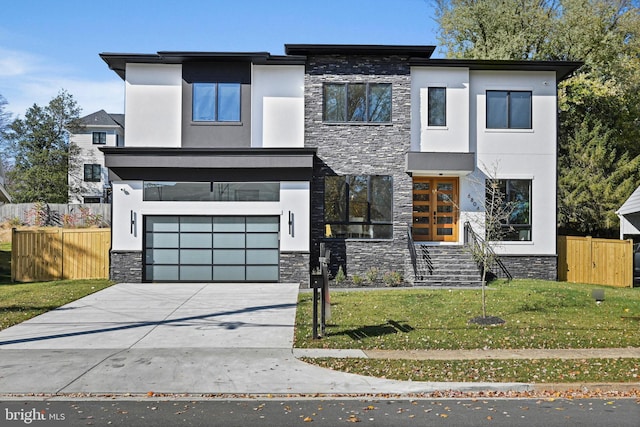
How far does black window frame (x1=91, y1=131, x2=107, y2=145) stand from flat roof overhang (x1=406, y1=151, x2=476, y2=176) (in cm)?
3925

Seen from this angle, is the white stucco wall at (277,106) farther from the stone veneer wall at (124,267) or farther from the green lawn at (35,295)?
the green lawn at (35,295)

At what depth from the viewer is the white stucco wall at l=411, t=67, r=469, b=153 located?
68.5 feet

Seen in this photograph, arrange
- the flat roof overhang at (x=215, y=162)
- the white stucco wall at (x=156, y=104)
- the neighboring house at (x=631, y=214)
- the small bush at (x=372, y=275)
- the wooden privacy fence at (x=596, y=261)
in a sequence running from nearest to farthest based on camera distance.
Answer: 1. the flat roof overhang at (x=215, y=162)
2. the small bush at (x=372, y=275)
3. the neighboring house at (x=631, y=214)
4. the wooden privacy fence at (x=596, y=261)
5. the white stucco wall at (x=156, y=104)

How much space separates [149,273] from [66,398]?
12585mm

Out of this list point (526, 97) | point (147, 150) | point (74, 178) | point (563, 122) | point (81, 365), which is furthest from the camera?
point (74, 178)

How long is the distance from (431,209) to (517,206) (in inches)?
119

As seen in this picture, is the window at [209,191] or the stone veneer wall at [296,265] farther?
the window at [209,191]

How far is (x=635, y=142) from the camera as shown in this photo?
3142 centimetres

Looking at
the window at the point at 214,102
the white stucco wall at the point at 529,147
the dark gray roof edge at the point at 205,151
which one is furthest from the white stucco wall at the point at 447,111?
the window at the point at 214,102

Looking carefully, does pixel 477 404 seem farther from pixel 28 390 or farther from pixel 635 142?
pixel 635 142

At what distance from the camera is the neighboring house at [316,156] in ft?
66.5

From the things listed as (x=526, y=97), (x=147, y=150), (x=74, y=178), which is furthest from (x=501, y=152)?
(x=74, y=178)

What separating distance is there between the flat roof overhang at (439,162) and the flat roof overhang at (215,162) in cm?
345
